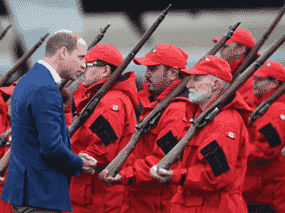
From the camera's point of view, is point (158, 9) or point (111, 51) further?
point (158, 9)

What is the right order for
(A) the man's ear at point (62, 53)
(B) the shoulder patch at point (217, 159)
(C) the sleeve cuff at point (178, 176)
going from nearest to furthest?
(A) the man's ear at point (62, 53) < (B) the shoulder patch at point (217, 159) < (C) the sleeve cuff at point (178, 176)

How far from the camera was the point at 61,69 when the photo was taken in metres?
1.92

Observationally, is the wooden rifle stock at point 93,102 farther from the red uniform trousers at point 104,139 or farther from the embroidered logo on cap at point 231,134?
the embroidered logo on cap at point 231,134

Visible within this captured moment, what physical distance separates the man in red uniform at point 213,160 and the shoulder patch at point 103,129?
0.55m

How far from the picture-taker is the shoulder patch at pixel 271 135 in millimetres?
3189

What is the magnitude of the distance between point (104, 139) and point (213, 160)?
3.03 ft

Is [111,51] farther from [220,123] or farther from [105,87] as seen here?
[220,123]

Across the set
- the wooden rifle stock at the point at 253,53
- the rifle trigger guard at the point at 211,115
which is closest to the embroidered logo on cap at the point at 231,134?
the rifle trigger guard at the point at 211,115

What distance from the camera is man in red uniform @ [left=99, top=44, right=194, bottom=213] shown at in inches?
101

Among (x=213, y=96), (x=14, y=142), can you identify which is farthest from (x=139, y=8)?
(x=14, y=142)

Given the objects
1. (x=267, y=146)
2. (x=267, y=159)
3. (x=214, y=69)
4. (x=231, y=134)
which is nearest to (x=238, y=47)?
(x=267, y=146)

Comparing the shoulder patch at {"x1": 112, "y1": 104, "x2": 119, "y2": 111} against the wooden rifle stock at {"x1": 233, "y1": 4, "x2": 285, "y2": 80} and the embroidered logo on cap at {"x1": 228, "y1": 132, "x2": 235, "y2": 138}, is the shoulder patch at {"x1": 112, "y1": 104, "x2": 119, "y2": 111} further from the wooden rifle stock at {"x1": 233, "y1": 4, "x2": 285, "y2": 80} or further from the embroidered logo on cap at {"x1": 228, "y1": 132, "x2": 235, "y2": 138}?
the wooden rifle stock at {"x1": 233, "y1": 4, "x2": 285, "y2": 80}

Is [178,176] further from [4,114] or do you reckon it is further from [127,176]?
[4,114]

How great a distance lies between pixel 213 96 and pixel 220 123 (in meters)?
0.30
